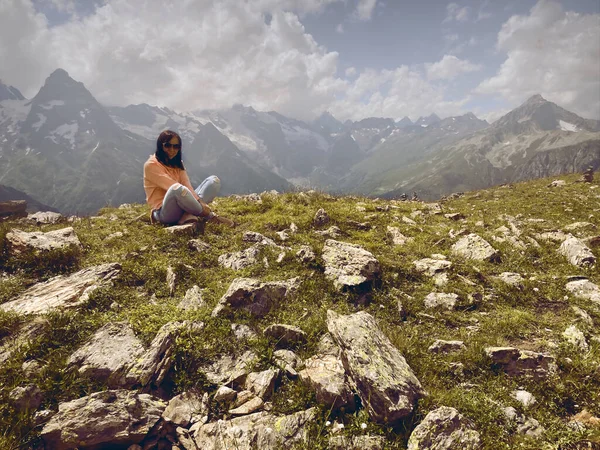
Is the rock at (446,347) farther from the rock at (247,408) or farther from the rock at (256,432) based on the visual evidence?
the rock at (247,408)

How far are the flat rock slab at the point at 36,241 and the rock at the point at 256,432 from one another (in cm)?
625

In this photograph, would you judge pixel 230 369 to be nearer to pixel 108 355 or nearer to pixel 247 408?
pixel 247 408

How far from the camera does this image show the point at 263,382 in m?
Answer: 4.53

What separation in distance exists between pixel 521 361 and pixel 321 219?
23.9ft

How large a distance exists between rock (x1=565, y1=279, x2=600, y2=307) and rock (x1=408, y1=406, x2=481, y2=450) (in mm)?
5743

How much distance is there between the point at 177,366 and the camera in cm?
476

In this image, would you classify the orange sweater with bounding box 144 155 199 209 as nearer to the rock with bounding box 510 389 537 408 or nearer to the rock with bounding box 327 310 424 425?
the rock with bounding box 327 310 424 425

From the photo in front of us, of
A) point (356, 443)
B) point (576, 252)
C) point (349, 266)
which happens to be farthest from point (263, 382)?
point (576, 252)

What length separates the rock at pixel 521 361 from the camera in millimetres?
5043

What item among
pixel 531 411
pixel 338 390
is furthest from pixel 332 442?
pixel 531 411

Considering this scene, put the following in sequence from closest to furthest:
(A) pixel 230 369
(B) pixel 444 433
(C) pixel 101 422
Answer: (C) pixel 101 422 → (B) pixel 444 433 → (A) pixel 230 369

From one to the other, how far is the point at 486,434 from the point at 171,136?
10947 millimetres

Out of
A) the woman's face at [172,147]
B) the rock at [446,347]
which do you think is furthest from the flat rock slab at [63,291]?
the rock at [446,347]

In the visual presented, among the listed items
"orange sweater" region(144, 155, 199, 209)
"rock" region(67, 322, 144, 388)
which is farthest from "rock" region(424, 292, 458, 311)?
"orange sweater" region(144, 155, 199, 209)
